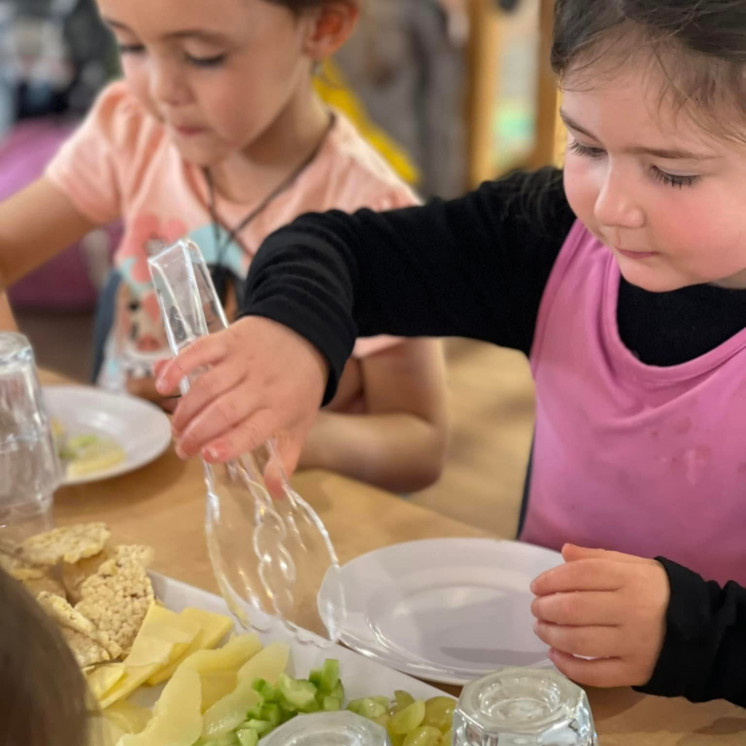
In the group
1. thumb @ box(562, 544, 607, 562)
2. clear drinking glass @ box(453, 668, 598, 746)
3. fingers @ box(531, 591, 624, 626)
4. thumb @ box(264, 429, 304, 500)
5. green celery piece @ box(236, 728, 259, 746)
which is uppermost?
thumb @ box(264, 429, 304, 500)

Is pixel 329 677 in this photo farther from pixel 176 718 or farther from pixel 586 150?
pixel 586 150

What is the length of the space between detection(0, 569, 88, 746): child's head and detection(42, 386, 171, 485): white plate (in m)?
0.57

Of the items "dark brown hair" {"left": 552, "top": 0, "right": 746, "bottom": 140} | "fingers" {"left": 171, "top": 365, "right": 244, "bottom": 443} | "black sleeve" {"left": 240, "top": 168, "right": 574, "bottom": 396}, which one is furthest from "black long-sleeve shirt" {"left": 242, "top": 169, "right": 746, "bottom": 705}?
"dark brown hair" {"left": 552, "top": 0, "right": 746, "bottom": 140}

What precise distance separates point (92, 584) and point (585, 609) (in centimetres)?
31

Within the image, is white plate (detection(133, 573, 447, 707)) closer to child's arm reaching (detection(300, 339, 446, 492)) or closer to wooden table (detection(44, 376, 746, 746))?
wooden table (detection(44, 376, 746, 746))

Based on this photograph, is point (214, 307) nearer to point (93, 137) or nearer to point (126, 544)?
point (126, 544)

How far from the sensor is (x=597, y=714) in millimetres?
624

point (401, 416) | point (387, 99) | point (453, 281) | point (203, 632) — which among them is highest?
point (453, 281)

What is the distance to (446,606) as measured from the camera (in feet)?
2.42

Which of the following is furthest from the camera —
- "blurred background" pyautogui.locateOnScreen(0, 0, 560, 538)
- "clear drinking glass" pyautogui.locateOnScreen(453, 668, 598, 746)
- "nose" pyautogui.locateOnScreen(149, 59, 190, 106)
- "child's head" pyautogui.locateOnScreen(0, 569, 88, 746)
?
"blurred background" pyautogui.locateOnScreen(0, 0, 560, 538)

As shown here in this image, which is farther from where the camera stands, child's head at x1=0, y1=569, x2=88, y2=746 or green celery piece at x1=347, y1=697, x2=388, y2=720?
green celery piece at x1=347, y1=697, x2=388, y2=720

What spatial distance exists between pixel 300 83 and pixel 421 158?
2316 millimetres

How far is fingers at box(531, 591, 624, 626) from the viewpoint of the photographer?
23.8 inches

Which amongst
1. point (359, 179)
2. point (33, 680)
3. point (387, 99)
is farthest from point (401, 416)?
point (387, 99)
